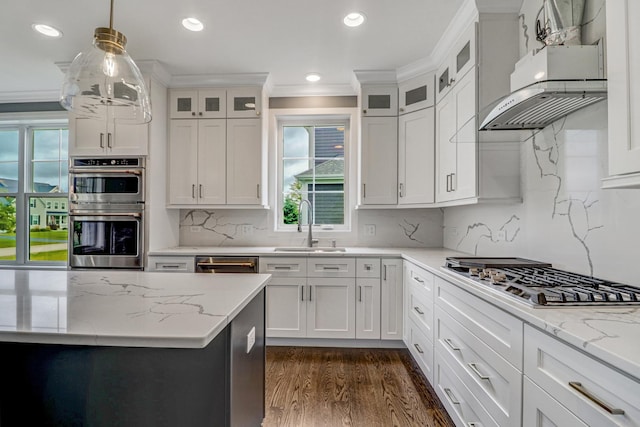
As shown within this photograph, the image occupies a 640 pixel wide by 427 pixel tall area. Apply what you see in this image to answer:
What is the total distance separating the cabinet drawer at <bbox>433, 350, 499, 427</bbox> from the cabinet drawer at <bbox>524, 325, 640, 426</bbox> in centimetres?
44

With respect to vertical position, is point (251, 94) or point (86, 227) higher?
point (251, 94)

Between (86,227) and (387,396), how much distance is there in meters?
2.92

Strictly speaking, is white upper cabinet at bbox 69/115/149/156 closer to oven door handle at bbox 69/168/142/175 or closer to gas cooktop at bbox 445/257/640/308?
oven door handle at bbox 69/168/142/175

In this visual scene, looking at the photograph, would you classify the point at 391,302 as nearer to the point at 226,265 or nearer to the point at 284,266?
the point at 284,266

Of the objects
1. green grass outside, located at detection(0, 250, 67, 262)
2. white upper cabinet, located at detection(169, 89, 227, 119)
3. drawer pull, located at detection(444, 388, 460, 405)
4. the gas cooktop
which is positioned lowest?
drawer pull, located at detection(444, 388, 460, 405)

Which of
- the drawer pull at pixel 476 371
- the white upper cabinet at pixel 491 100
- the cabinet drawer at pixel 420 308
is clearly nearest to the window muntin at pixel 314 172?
the cabinet drawer at pixel 420 308

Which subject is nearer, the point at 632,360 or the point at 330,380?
the point at 632,360

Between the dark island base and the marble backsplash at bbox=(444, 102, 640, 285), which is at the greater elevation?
the marble backsplash at bbox=(444, 102, 640, 285)

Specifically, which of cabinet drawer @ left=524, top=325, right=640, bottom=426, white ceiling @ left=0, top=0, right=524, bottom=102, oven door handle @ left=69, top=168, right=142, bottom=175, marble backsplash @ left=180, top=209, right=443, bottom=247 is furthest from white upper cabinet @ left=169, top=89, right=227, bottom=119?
cabinet drawer @ left=524, top=325, right=640, bottom=426

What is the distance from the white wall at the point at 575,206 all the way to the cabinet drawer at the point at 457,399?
83cm

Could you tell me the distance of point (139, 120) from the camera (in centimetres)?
169

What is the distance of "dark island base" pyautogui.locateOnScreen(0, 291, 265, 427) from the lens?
43.0 inches

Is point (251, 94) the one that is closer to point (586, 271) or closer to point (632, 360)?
point (586, 271)

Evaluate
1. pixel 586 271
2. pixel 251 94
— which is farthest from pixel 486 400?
pixel 251 94
